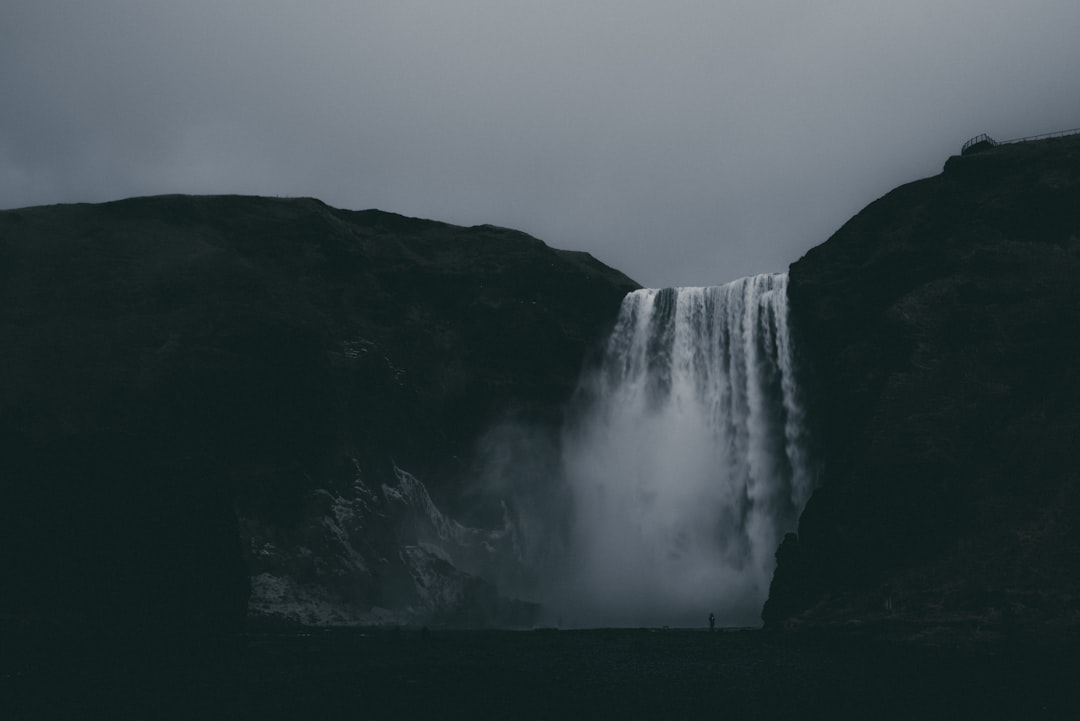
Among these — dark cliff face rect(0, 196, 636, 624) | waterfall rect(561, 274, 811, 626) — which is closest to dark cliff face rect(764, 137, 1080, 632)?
waterfall rect(561, 274, 811, 626)

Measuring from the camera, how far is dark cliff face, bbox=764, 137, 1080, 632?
49.0 metres

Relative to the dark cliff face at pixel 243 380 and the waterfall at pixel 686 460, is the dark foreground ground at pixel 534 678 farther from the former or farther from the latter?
the waterfall at pixel 686 460

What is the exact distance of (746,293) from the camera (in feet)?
254

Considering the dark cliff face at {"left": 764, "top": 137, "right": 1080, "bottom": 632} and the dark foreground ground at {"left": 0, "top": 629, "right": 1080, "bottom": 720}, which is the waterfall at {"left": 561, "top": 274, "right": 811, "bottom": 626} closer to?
the dark cliff face at {"left": 764, "top": 137, "right": 1080, "bottom": 632}

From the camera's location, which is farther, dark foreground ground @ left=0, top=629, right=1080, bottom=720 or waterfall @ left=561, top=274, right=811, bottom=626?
waterfall @ left=561, top=274, right=811, bottom=626

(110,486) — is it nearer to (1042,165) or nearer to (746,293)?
(746,293)

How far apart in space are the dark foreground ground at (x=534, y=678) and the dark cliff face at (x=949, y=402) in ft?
14.1

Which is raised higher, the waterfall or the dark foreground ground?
the waterfall

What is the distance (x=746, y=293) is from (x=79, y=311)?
58.2m

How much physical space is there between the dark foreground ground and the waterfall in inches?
722

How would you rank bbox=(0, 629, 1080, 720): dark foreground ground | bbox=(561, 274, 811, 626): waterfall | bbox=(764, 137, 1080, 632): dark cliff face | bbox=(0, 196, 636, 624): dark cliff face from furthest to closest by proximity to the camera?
bbox=(561, 274, 811, 626): waterfall → bbox=(0, 196, 636, 624): dark cliff face → bbox=(764, 137, 1080, 632): dark cliff face → bbox=(0, 629, 1080, 720): dark foreground ground

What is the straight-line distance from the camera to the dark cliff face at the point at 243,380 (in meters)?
51.0

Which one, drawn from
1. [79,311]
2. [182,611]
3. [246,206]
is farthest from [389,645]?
[246,206]

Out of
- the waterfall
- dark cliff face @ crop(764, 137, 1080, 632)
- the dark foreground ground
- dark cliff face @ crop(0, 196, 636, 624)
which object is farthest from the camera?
the waterfall
